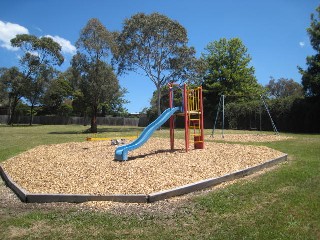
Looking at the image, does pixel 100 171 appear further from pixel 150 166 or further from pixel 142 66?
pixel 142 66

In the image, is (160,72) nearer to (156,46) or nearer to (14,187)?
(156,46)

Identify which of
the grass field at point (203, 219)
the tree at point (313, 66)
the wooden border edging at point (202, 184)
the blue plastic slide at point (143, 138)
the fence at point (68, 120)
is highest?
the tree at point (313, 66)

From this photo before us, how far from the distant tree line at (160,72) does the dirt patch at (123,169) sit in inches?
599

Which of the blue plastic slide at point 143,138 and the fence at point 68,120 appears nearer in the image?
the blue plastic slide at point 143,138

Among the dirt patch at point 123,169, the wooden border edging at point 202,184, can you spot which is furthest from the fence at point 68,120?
the wooden border edging at point 202,184

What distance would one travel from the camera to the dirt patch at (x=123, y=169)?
303 inches

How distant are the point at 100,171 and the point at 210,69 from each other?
44.6 m

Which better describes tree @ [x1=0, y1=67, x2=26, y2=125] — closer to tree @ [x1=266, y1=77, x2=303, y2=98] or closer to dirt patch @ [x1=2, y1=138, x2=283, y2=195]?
dirt patch @ [x1=2, y1=138, x2=283, y2=195]

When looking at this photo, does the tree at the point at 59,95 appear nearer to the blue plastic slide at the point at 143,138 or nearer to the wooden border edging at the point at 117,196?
the blue plastic slide at the point at 143,138

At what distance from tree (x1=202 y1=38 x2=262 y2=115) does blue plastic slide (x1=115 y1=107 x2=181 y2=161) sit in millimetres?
35311

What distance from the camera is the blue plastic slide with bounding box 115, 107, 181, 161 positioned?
425 inches

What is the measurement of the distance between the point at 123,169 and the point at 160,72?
3059cm

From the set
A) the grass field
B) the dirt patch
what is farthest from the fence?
the grass field

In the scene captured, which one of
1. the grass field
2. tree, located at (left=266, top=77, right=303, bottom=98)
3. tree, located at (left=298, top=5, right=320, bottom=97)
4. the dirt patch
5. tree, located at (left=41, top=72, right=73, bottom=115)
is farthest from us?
tree, located at (left=266, top=77, right=303, bottom=98)
